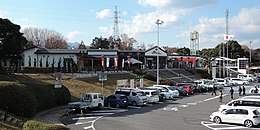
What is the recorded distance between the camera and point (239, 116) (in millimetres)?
18547

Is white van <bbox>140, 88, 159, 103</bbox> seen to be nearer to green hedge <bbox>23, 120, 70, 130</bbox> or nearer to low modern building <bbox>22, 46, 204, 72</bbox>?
green hedge <bbox>23, 120, 70, 130</bbox>

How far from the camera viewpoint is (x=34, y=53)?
201 feet

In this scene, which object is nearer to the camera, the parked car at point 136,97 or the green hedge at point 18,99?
the green hedge at point 18,99

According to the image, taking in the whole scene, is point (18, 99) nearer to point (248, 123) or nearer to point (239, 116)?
point (239, 116)

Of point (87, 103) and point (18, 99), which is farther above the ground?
point (18, 99)

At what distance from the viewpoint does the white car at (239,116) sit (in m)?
18.1

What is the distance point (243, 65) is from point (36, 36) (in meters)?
63.7

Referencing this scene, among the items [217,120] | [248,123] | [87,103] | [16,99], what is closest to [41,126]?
[16,99]

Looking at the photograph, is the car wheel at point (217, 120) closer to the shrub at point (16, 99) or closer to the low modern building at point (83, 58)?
the shrub at point (16, 99)

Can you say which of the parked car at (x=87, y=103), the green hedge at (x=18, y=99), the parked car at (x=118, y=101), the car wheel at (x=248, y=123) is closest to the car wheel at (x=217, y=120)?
the car wheel at (x=248, y=123)

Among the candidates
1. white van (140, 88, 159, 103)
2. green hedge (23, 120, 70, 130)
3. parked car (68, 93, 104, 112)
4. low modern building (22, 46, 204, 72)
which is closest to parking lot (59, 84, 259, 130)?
parked car (68, 93, 104, 112)

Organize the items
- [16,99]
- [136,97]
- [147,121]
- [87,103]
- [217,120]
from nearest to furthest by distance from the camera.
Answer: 1. [16,99]
2. [217,120]
3. [147,121]
4. [87,103]
5. [136,97]

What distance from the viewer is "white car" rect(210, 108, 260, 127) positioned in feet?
59.3

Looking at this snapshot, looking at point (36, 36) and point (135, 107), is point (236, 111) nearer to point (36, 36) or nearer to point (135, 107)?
point (135, 107)
